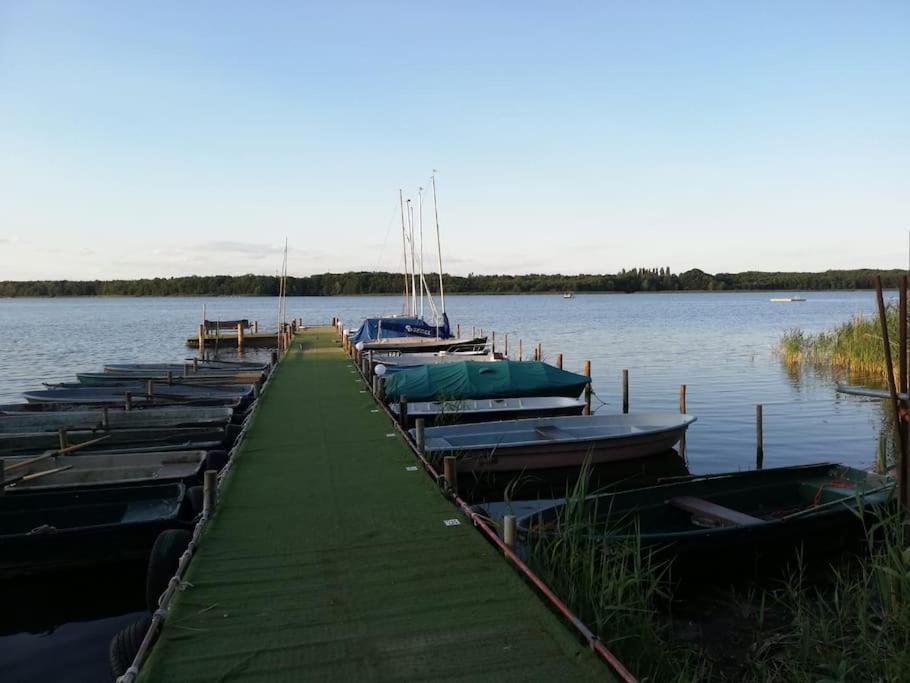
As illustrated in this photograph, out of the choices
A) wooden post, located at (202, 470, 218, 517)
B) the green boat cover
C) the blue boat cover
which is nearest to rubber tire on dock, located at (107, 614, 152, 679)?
wooden post, located at (202, 470, 218, 517)

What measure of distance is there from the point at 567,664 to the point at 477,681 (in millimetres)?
594

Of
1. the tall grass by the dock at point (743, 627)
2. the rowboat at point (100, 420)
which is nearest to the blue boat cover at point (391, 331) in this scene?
the rowboat at point (100, 420)

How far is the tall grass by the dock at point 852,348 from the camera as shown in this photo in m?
23.6

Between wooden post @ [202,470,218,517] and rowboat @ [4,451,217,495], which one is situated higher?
wooden post @ [202,470,218,517]

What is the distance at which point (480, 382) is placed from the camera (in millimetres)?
16594

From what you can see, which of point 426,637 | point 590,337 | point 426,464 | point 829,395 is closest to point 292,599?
point 426,637

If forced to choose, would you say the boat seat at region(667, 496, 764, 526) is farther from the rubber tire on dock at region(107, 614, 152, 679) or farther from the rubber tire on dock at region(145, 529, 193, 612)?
the rubber tire on dock at region(107, 614, 152, 679)

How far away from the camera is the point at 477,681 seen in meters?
4.32

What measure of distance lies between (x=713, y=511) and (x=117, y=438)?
973cm

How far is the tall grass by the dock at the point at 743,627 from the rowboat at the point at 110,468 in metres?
5.66

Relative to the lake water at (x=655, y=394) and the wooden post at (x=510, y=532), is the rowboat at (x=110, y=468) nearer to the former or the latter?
the lake water at (x=655, y=394)

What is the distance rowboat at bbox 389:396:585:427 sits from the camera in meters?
15.0

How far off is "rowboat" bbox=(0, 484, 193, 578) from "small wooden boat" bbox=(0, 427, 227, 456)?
3.51 meters

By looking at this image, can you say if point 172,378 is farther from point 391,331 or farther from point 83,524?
point 391,331
